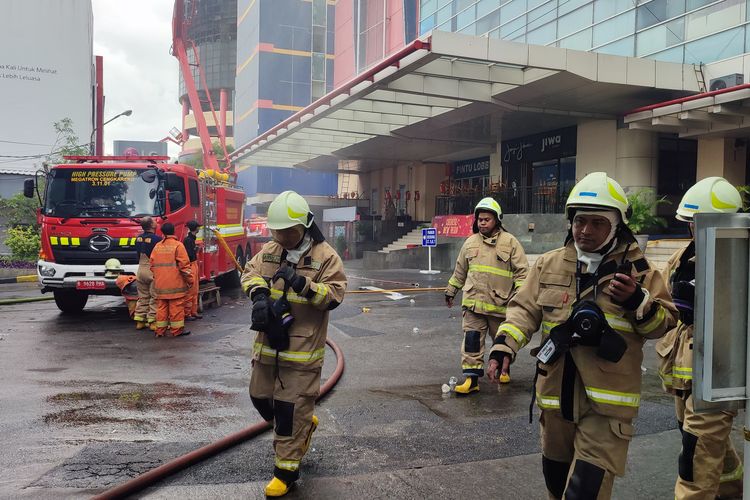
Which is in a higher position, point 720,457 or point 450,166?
point 450,166

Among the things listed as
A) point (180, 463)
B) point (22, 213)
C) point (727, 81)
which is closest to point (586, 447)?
point (180, 463)

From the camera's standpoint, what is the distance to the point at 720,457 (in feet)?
10.9

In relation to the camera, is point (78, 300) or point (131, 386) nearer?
point (131, 386)

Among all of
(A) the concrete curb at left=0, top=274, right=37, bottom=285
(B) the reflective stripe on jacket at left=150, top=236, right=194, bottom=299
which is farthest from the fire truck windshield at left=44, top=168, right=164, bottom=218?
(A) the concrete curb at left=0, top=274, right=37, bottom=285

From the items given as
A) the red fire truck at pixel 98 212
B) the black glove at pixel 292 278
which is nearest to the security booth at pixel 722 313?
the black glove at pixel 292 278

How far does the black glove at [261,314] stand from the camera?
148 inches

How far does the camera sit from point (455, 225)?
69.8ft

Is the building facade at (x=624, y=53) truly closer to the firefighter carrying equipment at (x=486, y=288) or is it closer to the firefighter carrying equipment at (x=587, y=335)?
the firefighter carrying equipment at (x=486, y=288)

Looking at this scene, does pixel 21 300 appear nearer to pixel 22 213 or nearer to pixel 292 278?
pixel 22 213

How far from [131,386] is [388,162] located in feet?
91.7

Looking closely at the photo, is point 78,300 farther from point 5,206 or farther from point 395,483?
point 5,206

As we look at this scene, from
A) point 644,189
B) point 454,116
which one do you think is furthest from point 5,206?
point 644,189

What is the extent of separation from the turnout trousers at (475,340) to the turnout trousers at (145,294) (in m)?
5.72

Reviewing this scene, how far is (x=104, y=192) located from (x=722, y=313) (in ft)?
34.4
